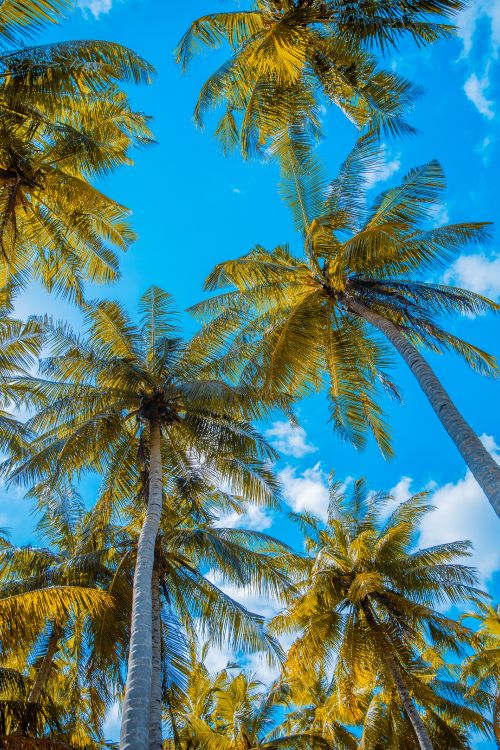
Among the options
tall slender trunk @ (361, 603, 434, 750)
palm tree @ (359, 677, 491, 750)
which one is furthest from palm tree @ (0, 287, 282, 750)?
palm tree @ (359, 677, 491, 750)

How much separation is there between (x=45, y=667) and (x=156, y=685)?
128 inches

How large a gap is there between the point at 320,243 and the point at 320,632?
9797 mm

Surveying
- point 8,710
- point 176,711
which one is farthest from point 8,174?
point 176,711

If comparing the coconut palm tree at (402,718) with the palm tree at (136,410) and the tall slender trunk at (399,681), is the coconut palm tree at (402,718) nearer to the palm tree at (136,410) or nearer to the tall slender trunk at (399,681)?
the tall slender trunk at (399,681)

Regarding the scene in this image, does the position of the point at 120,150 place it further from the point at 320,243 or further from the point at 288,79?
the point at 320,243

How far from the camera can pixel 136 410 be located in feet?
42.4

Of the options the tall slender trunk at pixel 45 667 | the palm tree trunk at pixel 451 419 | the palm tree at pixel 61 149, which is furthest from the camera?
the tall slender trunk at pixel 45 667

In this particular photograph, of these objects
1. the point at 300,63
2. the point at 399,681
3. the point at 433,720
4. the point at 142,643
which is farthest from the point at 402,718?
the point at 300,63

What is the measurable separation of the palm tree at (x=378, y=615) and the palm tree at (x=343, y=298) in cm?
351

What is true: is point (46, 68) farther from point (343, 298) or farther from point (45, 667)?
point (45, 667)

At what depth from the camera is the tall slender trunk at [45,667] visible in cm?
1134

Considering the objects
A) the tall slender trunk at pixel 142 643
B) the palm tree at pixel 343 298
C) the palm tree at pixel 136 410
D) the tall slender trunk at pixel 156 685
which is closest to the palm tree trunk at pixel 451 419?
the palm tree at pixel 343 298

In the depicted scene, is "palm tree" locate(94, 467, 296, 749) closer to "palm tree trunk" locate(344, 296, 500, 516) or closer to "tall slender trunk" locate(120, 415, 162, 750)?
"tall slender trunk" locate(120, 415, 162, 750)

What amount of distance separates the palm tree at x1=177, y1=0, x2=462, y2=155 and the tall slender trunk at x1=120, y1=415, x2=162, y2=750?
7.77 metres
